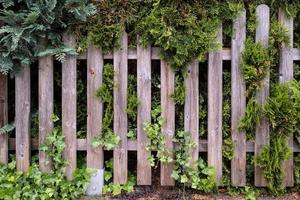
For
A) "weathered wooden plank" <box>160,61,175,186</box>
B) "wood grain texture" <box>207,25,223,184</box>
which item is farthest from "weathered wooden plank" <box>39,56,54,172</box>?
"wood grain texture" <box>207,25,223,184</box>

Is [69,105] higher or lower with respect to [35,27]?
lower

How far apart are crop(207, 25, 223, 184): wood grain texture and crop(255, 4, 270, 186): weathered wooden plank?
13.0 inches

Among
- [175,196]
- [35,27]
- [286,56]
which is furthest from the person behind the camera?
[175,196]

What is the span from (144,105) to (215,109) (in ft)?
2.04

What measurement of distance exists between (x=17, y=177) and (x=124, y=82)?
1.26 metres

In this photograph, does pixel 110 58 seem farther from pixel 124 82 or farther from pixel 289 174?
pixel 289 174

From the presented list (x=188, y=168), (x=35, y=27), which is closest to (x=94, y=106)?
(x=35, y=27)

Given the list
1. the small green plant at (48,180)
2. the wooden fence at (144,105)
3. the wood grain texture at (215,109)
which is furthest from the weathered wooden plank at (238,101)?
the small green plant at (48,180)

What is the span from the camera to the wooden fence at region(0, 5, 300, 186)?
13.4ft

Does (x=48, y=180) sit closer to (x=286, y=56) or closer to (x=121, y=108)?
(x=121, y=108)

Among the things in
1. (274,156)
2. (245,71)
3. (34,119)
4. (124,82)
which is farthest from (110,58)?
(274,156)

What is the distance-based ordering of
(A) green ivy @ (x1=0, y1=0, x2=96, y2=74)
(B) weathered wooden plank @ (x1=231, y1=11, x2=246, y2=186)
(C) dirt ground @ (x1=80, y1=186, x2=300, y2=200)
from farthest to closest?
1. (C) dirt ground @ (x1=80, y1=186, x2=300, y2=200)
2. (B) weathered wooden plank @ (x1=231, y1=11, x2=246, y2=186)
3. (A) green ivy @ (x1=0, y1=0, x2=96, y2=74)

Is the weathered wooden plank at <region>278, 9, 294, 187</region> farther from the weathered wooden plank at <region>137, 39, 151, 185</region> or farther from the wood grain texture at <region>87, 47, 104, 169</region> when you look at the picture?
the wood grain texture at <region>87, 47, 104, 169</region>

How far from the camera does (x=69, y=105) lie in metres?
4.14
